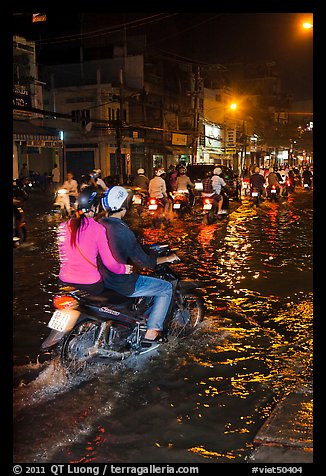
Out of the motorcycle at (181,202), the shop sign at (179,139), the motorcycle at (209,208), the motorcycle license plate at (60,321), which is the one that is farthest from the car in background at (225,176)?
the motorcycle license plate at (60,321)

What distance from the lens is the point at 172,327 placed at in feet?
20.5

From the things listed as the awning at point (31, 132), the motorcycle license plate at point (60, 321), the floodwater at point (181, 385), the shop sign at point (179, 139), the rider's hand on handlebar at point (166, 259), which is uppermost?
the shop sign at point (179, 139)

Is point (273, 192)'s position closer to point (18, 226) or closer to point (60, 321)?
point (18, 226)

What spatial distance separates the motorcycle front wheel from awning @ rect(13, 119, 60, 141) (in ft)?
70.9

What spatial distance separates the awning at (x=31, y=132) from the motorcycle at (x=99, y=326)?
73.1 feet

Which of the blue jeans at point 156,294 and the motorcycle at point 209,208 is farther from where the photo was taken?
the motorcycle at point 209,208

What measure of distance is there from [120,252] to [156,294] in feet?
2.01

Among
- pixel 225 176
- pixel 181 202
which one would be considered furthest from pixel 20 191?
pixel 181 202

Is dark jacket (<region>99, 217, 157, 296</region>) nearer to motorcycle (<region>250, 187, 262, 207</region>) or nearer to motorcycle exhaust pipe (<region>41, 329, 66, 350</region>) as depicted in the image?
motorcycle exhaust pipe (<region>41, 329, 66, 350</region>)

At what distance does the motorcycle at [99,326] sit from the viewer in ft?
15.8

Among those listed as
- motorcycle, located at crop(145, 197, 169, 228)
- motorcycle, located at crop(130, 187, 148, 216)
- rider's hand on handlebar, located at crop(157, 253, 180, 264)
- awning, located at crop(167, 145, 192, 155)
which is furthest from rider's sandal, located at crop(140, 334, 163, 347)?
awning, located at crop(167, 145, 192, 155)

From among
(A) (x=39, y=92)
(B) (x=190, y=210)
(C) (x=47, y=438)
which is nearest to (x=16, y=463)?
(C) (x=47, y=438)

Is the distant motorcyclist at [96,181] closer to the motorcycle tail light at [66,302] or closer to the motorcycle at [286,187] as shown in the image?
the motorcycle tail light at [66,302]

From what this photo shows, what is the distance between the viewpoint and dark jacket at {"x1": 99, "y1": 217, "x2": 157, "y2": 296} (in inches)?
205
